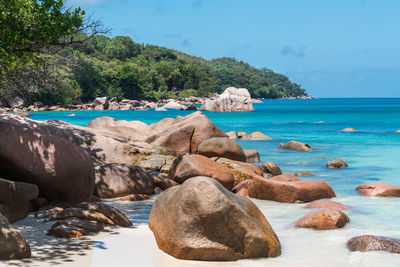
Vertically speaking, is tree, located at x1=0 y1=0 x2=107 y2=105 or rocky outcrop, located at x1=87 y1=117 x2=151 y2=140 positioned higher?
tree, located at x1=0 y1=0 x2=107 y2=105

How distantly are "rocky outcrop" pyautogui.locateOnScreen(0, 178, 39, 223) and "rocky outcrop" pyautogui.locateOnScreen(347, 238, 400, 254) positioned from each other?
627 cm

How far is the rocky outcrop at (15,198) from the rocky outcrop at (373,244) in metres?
6.27

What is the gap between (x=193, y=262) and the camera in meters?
6.93

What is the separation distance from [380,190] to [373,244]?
6.17m


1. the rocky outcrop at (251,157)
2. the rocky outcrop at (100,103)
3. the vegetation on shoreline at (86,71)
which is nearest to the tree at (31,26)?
the vegetation on shoreline at (86,71)

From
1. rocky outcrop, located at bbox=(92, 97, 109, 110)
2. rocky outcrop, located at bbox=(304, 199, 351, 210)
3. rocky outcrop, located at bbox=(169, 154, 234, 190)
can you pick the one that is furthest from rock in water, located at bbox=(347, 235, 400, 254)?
rocky outcrop, located at bbox=(92, 97, 109, 110)

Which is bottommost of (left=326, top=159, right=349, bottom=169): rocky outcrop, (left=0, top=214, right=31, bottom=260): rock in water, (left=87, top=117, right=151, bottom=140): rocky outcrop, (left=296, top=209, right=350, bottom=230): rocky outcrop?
(left=326, top=159, right=349, bottom=169): rocky outcrop

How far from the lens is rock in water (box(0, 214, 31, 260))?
633 centimetres

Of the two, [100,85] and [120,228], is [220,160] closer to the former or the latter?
[120,228]

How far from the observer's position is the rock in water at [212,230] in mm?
7051

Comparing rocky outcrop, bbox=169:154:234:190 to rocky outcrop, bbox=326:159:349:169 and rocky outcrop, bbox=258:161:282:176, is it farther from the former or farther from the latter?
rocky outcrop, bbox=326:159:349:169

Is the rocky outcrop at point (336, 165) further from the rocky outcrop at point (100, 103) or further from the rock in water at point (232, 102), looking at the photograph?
the rocky outcrop at point (100, 103)

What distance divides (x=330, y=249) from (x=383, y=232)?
2.06 meters

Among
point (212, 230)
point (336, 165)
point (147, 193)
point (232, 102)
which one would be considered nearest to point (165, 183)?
point (147, 193)
